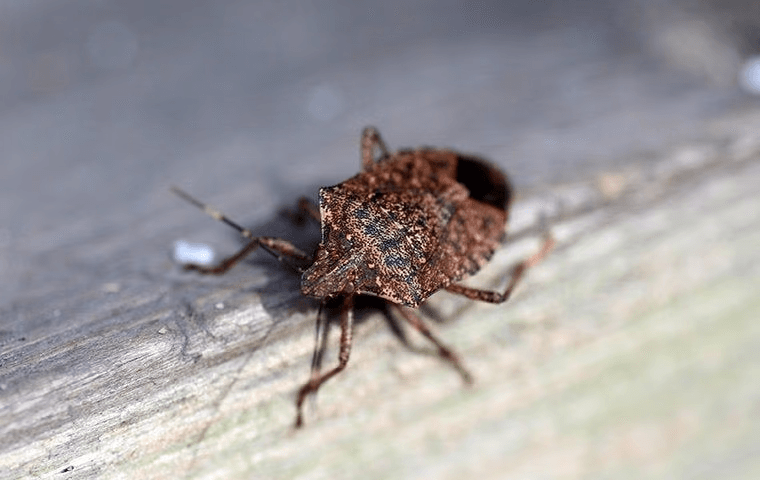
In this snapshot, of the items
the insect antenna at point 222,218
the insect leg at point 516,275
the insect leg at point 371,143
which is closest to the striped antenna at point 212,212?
the insect antenna at point 222,218

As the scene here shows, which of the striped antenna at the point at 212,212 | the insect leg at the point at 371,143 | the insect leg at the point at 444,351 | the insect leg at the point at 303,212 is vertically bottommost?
the insect leg at the point at 444,351

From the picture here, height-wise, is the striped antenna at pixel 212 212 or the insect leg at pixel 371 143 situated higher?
the insect leg at pixel 371 143

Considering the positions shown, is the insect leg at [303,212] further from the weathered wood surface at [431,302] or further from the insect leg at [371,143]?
the insect leg at [371,143]

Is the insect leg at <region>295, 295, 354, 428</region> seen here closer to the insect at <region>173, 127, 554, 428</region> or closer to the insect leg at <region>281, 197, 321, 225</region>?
the insect at <region>173, 127, 554, 428</region>

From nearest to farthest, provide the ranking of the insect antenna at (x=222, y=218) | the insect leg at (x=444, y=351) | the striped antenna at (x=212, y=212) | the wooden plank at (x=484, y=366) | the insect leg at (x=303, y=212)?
the wooden plank at (x=484, y=366) < the insect leg at (x=444, y=351) < the insect antenna at (x=222, y=218) < the striped antenna at (x=212, y=212) < the insect leg at (x=303, y=212)

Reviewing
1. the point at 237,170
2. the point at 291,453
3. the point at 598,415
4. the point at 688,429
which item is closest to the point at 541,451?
the point at 598,415

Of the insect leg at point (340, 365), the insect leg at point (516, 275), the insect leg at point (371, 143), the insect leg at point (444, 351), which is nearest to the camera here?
the insect leg at point (340, 365)

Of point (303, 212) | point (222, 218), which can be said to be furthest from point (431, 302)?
point (222, 218)
